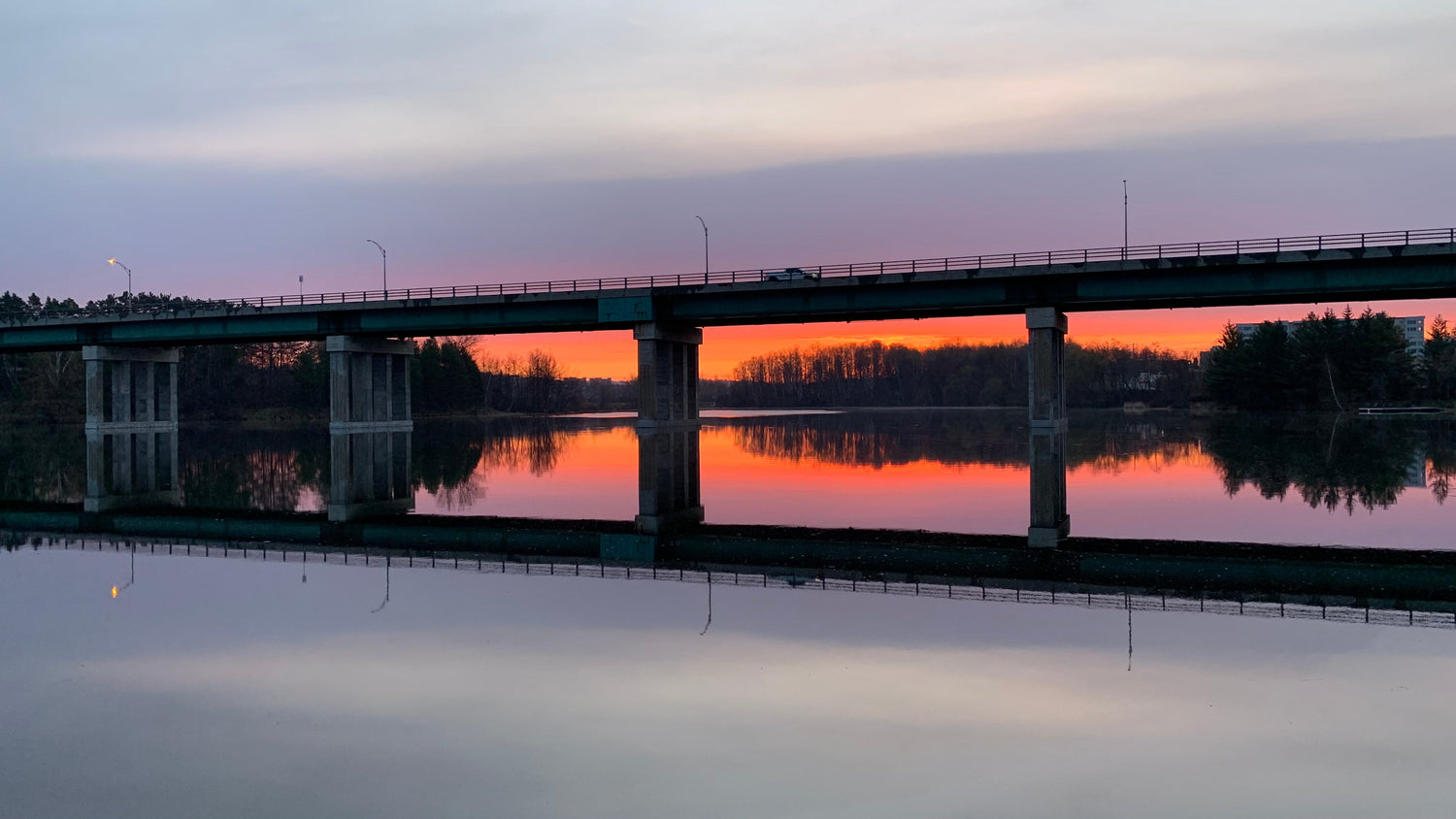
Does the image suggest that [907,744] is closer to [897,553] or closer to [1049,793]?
[1049,793]

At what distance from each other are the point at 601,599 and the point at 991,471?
35270mm

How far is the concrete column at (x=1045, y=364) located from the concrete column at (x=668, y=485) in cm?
2396

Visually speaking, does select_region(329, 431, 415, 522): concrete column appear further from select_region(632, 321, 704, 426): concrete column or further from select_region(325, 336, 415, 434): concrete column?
select_region(632, 321, 704, 426): concrete column

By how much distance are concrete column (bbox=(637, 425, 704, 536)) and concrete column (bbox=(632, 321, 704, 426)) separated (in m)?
7.61

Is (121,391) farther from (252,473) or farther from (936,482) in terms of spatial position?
(936,482)

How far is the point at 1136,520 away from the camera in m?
33.8

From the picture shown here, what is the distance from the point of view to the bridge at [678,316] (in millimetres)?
71438

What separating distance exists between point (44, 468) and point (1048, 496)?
182 ft

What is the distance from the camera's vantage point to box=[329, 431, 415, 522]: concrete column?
39.8m

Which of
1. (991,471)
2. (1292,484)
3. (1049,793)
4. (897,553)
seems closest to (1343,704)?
(1049,793)

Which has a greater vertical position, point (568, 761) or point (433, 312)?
point (433, 312)

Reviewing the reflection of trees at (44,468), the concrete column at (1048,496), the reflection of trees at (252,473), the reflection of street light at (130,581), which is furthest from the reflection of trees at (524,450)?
the reflection of street light at (130,581)

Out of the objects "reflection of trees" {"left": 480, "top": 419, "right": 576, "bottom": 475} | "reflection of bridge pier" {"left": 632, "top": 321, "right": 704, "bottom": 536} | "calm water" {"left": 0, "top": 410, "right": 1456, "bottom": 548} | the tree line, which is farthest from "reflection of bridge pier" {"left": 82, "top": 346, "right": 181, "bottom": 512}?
the tree line

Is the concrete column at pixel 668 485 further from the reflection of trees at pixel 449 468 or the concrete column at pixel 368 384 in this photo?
the concrete column at pixel 368 384
